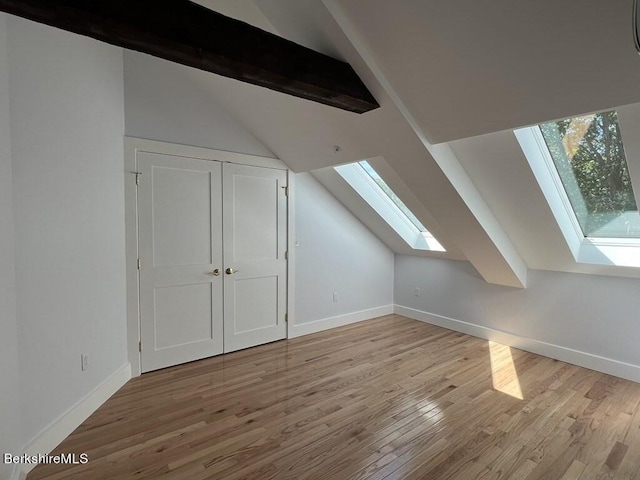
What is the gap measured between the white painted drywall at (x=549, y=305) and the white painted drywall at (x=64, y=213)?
3707 millimetres

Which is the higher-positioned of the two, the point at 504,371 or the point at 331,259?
the point at 331,259

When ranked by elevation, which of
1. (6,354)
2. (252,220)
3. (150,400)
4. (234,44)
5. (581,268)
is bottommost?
(150,400)

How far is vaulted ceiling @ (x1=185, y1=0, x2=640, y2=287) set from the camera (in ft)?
5.32

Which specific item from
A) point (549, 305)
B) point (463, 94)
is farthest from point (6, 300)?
point (549, 305)

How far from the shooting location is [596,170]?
2.56 metres

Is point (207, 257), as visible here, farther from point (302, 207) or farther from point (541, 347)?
point (541, 347)

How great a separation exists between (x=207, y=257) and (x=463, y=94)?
2.64 m

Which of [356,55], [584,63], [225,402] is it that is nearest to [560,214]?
[584,63]

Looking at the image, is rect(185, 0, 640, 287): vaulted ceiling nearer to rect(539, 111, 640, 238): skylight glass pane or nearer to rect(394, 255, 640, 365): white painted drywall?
rect(394, 255, 640, 365): white painted drywall

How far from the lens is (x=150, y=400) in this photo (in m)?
2.63

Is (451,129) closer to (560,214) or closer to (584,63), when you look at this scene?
(584,63)

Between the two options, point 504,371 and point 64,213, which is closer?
point 64,213

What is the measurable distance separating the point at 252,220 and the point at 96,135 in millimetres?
1608

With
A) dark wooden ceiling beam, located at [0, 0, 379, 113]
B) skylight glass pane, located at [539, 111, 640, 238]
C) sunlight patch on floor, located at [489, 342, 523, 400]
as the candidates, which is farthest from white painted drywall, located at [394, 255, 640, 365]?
dark wooden ceiling beam, located at [0, 0, 379, 113]
